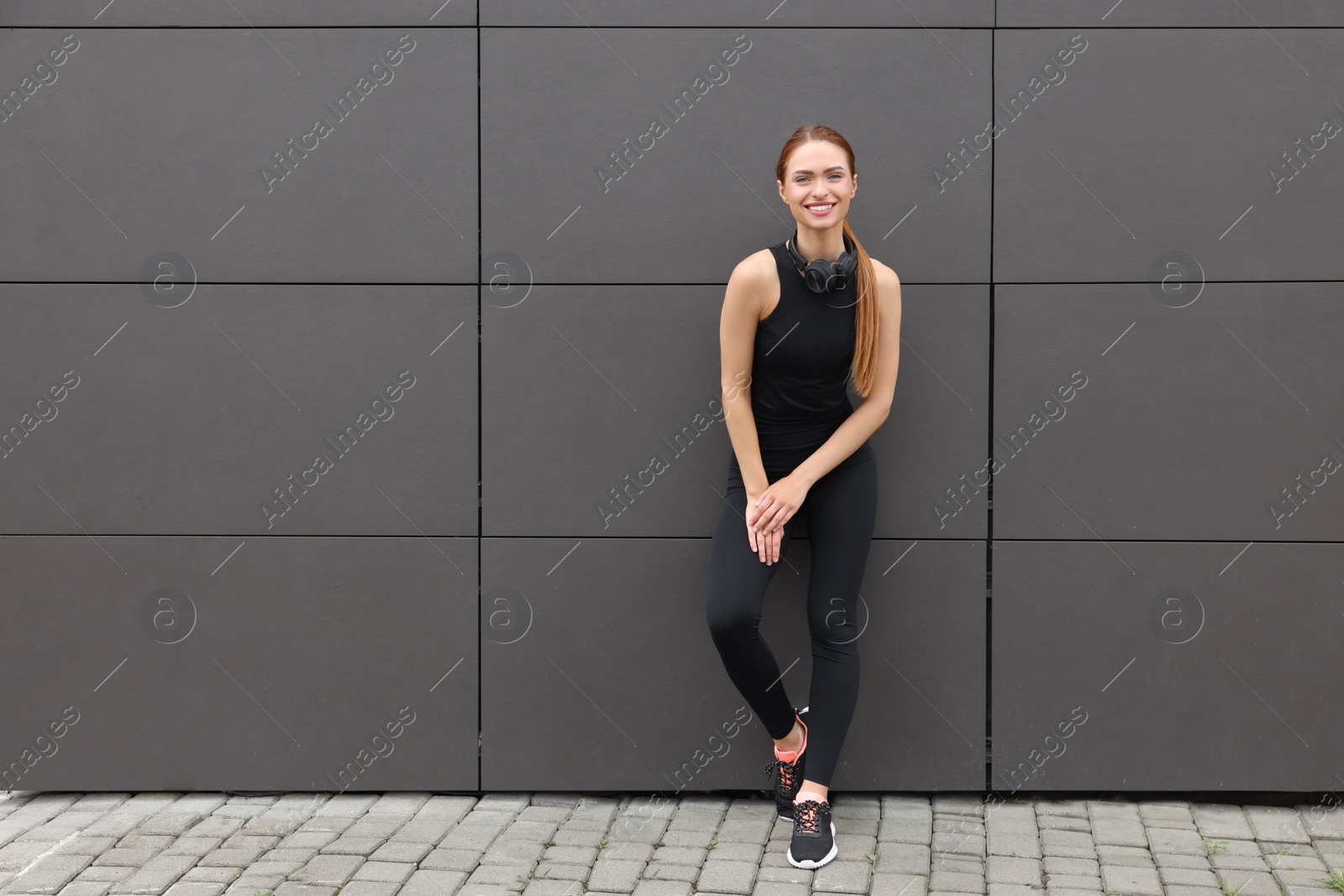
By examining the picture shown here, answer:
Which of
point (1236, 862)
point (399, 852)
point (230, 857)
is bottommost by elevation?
point (1236, 862)

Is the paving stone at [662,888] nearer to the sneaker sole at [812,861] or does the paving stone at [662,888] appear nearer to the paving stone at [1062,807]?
the sneaker sole at [812,861]

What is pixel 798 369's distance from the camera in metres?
3.36

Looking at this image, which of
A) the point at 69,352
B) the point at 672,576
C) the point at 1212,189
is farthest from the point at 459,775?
the point at 1212,189

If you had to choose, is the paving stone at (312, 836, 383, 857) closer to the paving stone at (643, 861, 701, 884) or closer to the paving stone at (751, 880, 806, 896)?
the paving stone at (643, 861, 701, 884)

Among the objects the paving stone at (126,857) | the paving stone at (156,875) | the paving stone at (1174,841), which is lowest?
the paving stone at (1174,841)

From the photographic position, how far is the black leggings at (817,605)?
3.31m

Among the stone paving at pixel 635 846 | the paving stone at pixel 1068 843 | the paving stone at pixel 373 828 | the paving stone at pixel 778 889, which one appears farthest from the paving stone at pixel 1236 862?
the paving stone at pixel 373 828

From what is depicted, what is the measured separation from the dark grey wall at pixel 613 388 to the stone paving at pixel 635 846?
12 cm

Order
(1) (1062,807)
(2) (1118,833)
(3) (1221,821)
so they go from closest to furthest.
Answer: (2) (1118,833)
(3) (1221,821)
(1) (1062,807)

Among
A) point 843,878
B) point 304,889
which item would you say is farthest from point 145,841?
point 843,878

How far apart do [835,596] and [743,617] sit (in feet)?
1.13

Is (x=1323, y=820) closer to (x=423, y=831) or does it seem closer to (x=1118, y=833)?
(x=1118, y=833)

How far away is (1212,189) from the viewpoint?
12.1 feet

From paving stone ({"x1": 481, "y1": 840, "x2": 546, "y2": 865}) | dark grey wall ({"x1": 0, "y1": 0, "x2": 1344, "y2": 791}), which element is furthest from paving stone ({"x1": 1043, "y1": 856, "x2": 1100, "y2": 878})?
paving stone ({"x1": 481, "y1": 840, "x2": 546, "y2": 865})
